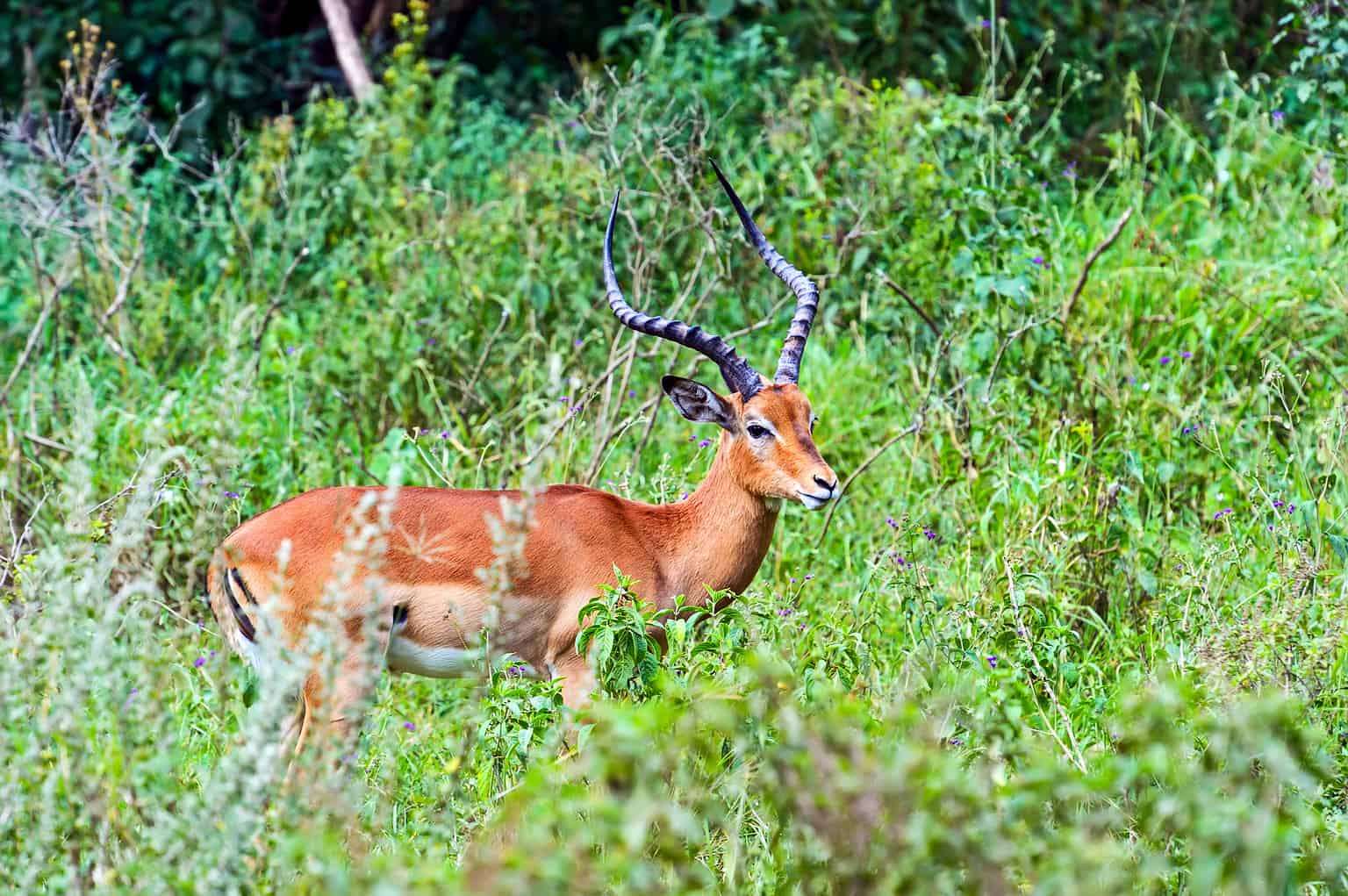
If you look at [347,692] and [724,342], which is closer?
[347,692]

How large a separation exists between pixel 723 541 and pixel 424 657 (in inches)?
36.4

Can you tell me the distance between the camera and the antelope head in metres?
4.48

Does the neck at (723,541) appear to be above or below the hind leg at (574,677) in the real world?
above

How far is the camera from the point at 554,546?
4.43 metres

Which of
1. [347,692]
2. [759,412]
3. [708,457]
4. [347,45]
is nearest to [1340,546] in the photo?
[759,412]

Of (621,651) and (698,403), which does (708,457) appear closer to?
(698,403)

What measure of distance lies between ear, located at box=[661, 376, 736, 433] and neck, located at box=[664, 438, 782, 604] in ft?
0.42

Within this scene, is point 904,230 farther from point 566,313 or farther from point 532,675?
point 532,675

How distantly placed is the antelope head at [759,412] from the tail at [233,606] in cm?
130

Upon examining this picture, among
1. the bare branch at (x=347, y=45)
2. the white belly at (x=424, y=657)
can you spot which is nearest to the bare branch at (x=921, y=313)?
the white belly at (x=424, y=657)

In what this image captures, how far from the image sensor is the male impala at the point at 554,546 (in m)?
4.23

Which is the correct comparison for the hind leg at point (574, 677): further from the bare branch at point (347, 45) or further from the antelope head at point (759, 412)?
the bare branch at point (347, 45)

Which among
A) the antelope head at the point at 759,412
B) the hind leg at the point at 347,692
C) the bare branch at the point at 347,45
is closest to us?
the hind leg at the point at 347,692

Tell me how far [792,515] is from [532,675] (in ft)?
5.51
